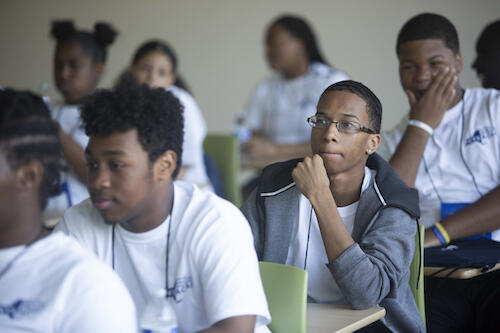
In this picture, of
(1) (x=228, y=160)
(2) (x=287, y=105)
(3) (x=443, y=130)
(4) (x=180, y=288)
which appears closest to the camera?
(4) (x=180, y=288)

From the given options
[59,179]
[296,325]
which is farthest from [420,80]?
[59,179]

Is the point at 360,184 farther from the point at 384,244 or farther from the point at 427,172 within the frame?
the point at 427,172

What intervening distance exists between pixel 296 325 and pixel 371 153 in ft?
2.43

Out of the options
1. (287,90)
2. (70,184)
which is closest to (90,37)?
(70,184)

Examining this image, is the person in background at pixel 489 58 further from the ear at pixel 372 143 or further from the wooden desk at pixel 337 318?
the wooden desk at pixel 337 318

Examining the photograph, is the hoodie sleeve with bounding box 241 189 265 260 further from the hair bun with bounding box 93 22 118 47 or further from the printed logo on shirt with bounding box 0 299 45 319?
the hair bun with bounding box 93 22 118 47

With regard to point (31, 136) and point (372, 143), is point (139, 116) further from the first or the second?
point (372, 143)

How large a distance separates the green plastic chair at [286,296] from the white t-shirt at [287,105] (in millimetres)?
2613

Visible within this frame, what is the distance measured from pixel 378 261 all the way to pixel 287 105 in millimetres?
2723

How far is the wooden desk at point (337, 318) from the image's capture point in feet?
5.40

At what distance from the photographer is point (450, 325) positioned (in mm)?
2180

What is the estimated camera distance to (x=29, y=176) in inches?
51.1

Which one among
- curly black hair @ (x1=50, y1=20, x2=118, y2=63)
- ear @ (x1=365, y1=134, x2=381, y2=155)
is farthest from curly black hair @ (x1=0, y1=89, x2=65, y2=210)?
curly black hair @ (x1=50, y1=20, x2=118, y2=63)

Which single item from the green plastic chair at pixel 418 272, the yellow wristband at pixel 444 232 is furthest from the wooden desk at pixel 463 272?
the yellow wristband at pixel 444 232
